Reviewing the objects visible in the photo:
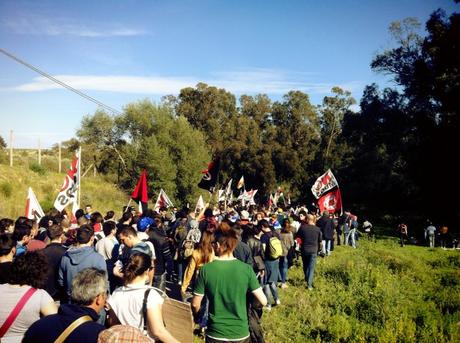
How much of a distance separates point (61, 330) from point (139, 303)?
2.83ft

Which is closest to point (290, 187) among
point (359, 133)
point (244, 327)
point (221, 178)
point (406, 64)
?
point (221, 178)

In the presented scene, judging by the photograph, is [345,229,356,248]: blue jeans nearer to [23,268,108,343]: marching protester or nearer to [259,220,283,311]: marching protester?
[259,220,283,311]: marching protester

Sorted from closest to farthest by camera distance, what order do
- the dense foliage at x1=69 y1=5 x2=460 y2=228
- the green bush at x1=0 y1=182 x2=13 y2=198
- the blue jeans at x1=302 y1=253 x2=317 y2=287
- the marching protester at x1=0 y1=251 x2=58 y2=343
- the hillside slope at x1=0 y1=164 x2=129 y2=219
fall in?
1. the marching protester at x1=0 y1=251 x2=58 y2=343
2. the blue jeans at x1=302 y1=253 x2=317 y2=287
3. the hillside slope at x1=0 y1=164 x2=129 y2=219
4. the green bush at x1=0 y1=182 x2=13 y2=198
5. the dense foliage at x1=69 y1=5 x2=460 y2=228

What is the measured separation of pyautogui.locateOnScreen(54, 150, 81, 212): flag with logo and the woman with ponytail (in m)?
8.12

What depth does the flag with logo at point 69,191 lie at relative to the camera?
35.2ft

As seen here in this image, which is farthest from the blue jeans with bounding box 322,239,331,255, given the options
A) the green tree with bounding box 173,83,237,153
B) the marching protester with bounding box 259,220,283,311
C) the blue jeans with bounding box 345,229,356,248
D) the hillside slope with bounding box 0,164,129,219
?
the green tree with bounding box 173,83,237,153

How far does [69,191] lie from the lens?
36.0ft

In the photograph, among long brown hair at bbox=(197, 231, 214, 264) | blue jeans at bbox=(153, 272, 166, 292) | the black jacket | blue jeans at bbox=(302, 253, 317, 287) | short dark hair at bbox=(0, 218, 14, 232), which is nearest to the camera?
long brown hair at bbox=(197, 231, 214, 264)

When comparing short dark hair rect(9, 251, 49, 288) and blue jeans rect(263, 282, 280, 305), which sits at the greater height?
short dark hair rect(9, 251, 49, 288)

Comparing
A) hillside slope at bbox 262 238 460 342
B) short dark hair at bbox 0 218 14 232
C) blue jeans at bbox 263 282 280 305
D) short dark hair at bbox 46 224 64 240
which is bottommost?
hillside slope at bbox 262 238 460 342

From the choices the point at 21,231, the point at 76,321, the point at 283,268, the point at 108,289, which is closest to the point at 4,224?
the point at 21,231

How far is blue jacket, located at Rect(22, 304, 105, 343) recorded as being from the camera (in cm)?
247

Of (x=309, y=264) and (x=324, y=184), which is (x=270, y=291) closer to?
(x=309, y=264)

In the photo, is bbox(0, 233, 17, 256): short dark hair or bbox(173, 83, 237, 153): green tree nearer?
bbox(0, 233, 17, 256): short dark hair
